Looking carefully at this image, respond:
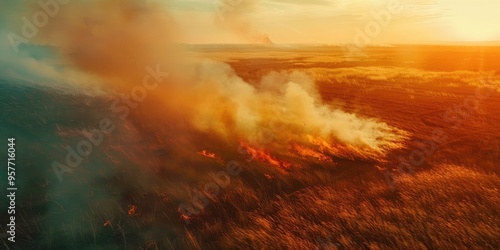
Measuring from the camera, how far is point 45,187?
758 cm

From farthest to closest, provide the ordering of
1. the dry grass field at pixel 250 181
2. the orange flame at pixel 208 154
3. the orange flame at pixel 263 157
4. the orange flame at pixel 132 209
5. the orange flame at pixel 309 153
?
the orange flame at pixel 309 153, the orange flame at pixel 208 154, the orange flame at pixel 263 157, the orange flame at pixel 132 209, the dry grass field at pixel 250 181

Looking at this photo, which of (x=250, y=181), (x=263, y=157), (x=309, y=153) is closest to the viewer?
(x=250, y=181)

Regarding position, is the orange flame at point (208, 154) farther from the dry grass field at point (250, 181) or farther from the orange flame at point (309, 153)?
the orange flame at point (309, 153)

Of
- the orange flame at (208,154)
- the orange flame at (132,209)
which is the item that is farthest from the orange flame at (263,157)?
the orange flame at (132,209)

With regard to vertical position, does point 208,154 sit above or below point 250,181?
above

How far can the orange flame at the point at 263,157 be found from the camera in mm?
9562

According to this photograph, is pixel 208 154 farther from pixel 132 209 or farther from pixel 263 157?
pixel 132 209

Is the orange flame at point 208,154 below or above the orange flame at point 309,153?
above

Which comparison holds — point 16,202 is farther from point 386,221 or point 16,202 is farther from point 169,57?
point 169,57

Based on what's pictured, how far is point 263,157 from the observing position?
10.2 m

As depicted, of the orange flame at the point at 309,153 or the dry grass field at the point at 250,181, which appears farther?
the orange flame at the point at 309,153

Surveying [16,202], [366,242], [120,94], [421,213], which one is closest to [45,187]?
[16,202]

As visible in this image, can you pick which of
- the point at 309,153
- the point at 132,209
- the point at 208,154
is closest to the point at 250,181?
the point at 208,154

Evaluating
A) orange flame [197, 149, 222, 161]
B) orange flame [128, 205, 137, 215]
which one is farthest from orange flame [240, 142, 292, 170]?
orange flame [128, 205, 137, 215]
